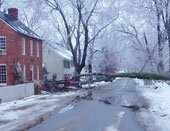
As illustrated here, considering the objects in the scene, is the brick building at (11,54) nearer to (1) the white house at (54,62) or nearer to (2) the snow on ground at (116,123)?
(2) the snow on ground at (116,123)

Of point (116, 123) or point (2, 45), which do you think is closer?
point (116, 123)

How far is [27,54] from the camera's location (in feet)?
148

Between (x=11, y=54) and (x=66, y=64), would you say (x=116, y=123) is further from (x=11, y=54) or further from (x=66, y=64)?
(x=66, y=64)

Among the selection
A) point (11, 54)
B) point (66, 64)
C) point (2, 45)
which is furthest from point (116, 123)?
point (66, 64)

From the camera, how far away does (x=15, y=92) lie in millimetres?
30719

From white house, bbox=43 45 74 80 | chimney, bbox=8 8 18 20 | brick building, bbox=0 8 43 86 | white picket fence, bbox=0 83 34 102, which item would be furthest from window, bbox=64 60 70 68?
white picket fence, bbox=0 83 34 102

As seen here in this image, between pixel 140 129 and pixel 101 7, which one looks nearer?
pixel 140 129

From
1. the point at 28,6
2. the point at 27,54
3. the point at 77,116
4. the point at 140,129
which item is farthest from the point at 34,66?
the point at 140,129

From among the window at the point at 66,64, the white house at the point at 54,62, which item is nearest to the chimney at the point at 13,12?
the white house at the point at 54,62

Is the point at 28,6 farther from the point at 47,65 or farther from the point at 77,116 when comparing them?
the point at 77,116

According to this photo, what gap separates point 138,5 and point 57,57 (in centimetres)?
3392

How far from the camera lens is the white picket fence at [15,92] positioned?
1112 inches

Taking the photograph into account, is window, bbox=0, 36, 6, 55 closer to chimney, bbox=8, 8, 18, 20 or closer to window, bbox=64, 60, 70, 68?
chimney, bbox=8, 8, 18, 20

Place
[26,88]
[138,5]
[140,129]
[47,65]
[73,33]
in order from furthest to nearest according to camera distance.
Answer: [47,65] → [73,33] → [138,5] → [26,88] → [140,129]
